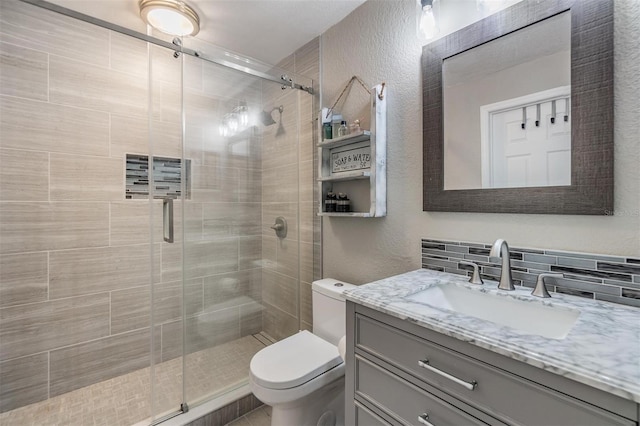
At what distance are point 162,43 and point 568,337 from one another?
2170 mm

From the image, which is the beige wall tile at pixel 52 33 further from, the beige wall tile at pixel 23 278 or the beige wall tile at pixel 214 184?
the beige wall tile at pixel 23 278

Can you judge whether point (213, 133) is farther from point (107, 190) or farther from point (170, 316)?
point (170, 316)

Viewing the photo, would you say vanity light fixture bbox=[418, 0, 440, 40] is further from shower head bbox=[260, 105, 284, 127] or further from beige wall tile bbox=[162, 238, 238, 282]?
beige wall tile bbox=[162, 238, 238, 282]

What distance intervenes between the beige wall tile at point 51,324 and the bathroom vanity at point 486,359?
1.84 metres

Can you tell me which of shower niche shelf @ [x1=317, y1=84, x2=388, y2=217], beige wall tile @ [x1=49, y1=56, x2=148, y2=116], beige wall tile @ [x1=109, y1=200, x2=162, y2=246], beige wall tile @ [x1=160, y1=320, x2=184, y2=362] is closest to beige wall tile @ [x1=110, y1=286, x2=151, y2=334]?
beige wall tile @ [x1=160, y1=320, x2=184, y2=362]

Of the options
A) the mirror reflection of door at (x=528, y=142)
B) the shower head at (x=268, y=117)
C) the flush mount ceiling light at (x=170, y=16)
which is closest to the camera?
the mirror reflection of door at (x=528, y=142)

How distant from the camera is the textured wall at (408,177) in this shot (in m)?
0.86

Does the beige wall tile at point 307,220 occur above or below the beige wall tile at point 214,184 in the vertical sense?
below

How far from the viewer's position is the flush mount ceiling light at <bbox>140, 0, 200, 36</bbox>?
63.4 inches

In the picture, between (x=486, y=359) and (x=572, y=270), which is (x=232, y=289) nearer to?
(x=486, y=359)

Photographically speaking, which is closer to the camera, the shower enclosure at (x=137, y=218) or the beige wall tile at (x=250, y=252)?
the shower enclosure at (x=137, y=218)

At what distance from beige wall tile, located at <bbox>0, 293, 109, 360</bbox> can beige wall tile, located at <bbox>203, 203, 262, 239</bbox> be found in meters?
0.95

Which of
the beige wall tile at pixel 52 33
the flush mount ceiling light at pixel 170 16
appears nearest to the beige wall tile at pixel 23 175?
the beige wall tile at pixel 52 33

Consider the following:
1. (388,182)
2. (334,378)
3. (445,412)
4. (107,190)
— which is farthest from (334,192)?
(107,190)
